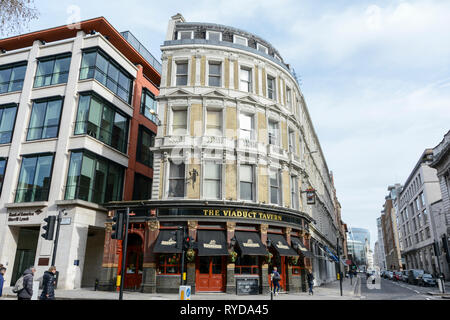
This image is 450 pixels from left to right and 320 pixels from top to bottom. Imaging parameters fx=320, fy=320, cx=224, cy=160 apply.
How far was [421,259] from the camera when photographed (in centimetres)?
7969

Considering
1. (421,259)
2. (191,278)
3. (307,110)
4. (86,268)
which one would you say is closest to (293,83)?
(307,110)

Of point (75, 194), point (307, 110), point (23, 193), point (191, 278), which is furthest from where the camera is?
point (307, 110)

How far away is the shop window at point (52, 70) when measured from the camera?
88.7 feet

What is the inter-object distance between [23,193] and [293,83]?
81.9 ft

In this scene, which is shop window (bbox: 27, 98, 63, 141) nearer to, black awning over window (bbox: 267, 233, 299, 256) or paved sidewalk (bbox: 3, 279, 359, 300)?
paved sidewalk (bbox: 3, 279, 359, 300)

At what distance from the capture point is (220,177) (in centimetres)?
2303

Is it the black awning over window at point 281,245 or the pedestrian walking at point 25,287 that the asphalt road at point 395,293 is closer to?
the black awning over window at point 281,245

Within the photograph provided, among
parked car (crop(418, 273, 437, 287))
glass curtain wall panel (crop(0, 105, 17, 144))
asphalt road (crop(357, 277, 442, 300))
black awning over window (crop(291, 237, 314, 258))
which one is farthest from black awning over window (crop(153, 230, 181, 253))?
parked car (crop(418, 273, 437, 287))

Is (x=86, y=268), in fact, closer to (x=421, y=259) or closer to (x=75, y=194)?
(x=75, y=194)

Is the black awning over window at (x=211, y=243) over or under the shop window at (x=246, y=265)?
over

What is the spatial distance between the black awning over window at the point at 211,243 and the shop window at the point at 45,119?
14.6 meters

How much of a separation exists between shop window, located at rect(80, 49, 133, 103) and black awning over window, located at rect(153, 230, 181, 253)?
14.2 metres

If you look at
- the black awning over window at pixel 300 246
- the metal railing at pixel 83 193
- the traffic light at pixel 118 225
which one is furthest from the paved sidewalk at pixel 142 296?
the metal railing at pixel 83 193

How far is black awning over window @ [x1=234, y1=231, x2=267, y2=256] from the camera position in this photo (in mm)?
20625
